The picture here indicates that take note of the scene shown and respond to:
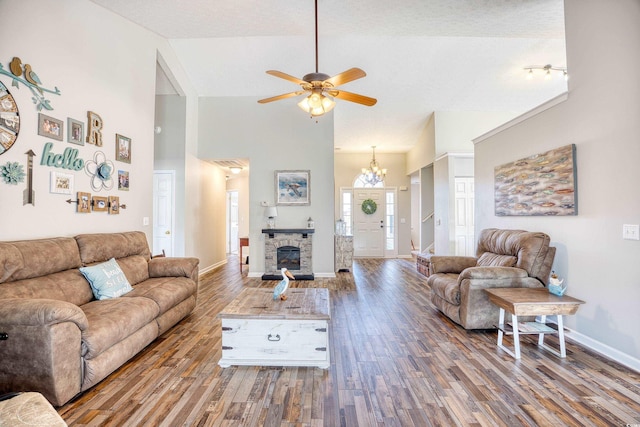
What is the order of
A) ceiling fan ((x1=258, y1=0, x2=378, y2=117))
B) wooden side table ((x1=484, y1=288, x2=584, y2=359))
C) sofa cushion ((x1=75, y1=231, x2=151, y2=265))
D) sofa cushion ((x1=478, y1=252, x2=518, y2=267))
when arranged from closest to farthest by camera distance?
wooden side table ((x1=484, y1=288, x2=584, y2=359)), ceiling fan ((x1=258, y1=0, x2=378, y2=117)), sofa cushion ((x1=75, y1=231, x2=151, y2=265)), sofa cushion ((x1=478, y1=252, x2=518, y2=267))

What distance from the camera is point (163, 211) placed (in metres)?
5.75

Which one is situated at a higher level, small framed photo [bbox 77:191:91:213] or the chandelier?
the chandelier

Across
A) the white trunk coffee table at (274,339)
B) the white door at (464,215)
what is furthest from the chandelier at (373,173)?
the white trunk coffee table at (274,339)

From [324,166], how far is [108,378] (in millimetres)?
4738

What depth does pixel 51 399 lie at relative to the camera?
184 centimetres

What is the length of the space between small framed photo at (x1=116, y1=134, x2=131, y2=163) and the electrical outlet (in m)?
5.31

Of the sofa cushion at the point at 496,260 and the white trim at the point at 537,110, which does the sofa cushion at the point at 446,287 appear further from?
the white trim at the point at 537,110

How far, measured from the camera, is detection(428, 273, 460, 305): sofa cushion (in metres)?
3.23

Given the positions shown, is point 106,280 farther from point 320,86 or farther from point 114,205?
point 320,86

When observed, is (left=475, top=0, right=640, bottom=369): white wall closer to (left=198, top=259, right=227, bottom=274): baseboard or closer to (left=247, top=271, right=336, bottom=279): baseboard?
(left=247, top=271, right=336, bottom=279): baseboard

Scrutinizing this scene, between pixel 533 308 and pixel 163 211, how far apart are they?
584cm

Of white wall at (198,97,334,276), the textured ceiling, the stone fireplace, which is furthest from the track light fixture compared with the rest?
the stone fireplace

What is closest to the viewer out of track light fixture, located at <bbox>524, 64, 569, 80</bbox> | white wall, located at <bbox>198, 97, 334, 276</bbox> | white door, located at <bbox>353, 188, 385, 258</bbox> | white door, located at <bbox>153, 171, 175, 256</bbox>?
track light fixture, located at <bbox>524, 64, 569, 80</bbox>

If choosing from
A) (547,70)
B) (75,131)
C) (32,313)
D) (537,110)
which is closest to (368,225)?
(547,70)
